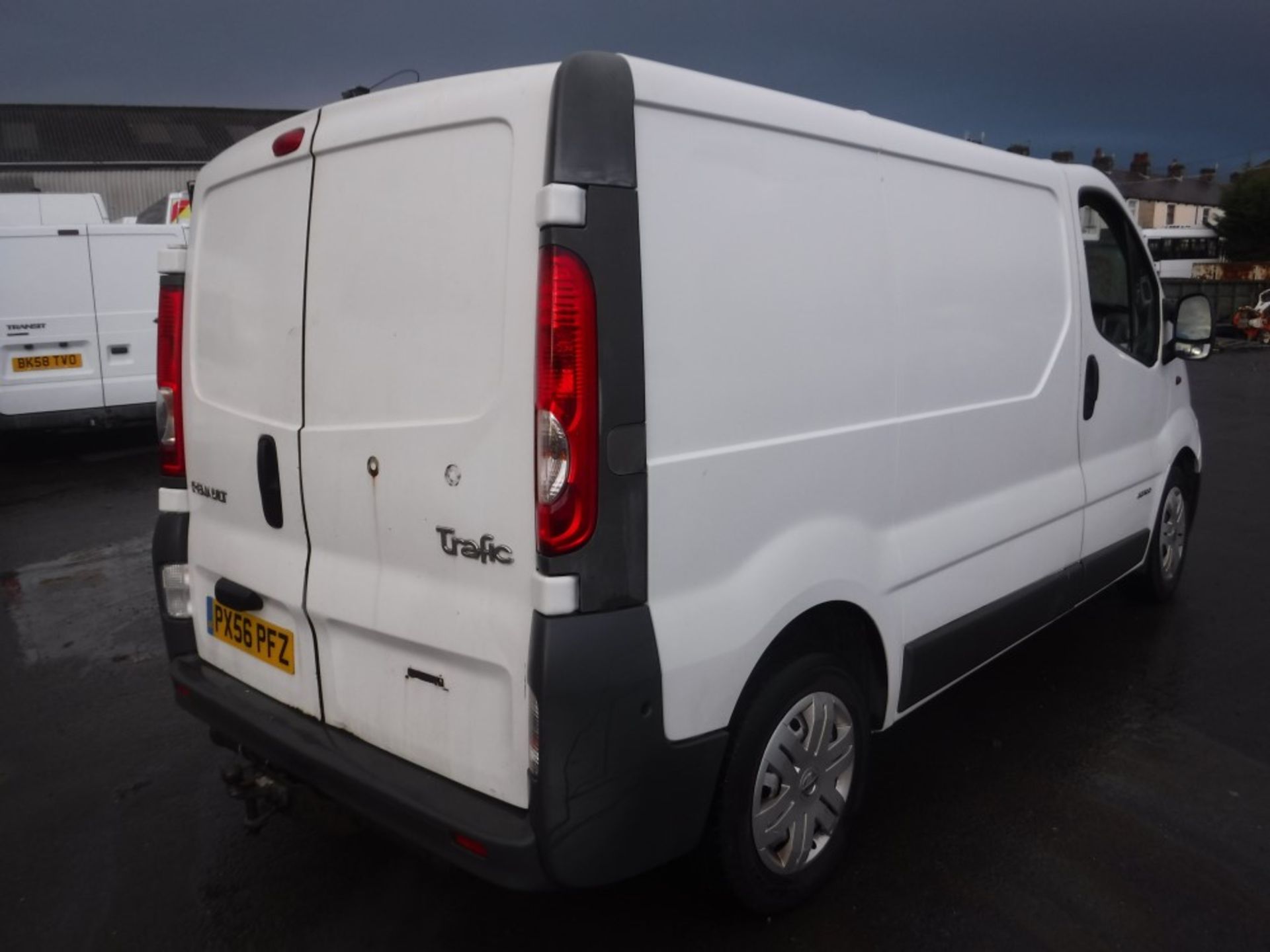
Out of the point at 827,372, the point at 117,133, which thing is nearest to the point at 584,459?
the point at 827,372

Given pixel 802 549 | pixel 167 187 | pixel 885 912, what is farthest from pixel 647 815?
pixel 167 187

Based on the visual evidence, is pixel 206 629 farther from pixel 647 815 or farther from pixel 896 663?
pixel 896 663

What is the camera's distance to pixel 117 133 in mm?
46531

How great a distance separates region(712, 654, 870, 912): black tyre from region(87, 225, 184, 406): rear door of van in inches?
358

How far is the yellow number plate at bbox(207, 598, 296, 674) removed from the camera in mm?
2877

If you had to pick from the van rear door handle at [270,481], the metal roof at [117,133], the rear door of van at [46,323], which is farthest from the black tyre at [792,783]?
the metal roof at [117,133]

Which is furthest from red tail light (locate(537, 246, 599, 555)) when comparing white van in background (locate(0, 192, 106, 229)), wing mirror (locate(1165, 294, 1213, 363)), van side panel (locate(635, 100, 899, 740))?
white van in background (locate(0, 192, 106, 229))

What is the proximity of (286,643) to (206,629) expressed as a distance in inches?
19.5

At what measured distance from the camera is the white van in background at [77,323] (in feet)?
31.3

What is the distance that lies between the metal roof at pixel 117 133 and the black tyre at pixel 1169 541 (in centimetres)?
4571

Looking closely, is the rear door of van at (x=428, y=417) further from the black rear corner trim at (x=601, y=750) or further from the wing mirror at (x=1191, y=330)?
the wing mirror at (x=1191, y=330)

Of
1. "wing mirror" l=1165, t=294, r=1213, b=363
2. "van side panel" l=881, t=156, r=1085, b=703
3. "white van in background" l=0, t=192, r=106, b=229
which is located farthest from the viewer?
"white van in background" l=0, t=192, r=106, b=229

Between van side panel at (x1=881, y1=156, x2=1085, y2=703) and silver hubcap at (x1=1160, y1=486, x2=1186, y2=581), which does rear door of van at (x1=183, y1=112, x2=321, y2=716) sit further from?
silver hubcap at (x1=1160, y1=486, x2=1186, y2=581)

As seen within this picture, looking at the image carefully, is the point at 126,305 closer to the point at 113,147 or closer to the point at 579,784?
the point at 579,784
